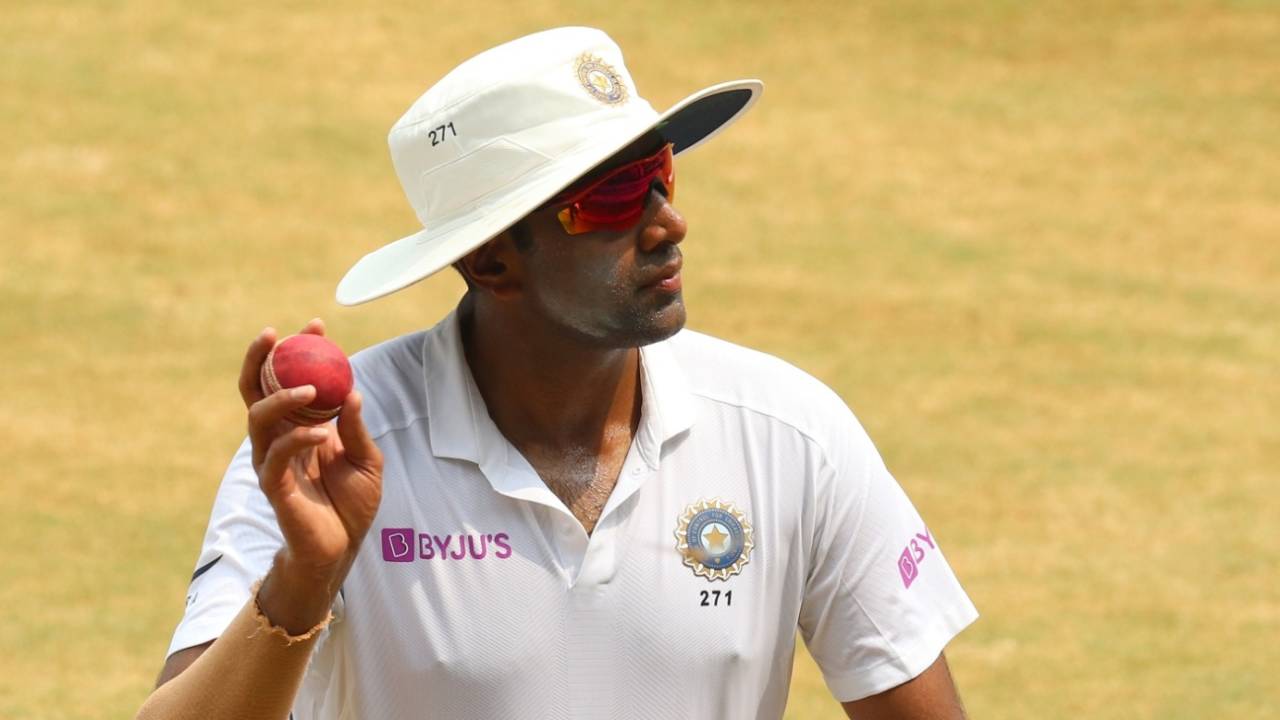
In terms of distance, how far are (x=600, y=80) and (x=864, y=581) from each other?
97cm

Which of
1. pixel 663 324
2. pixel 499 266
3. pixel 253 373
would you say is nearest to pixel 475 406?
pixel 499 266

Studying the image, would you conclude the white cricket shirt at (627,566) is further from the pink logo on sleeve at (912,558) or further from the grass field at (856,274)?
the grass field at (856,274)

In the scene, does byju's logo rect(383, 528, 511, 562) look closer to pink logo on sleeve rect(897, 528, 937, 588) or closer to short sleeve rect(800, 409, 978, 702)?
short sleeve rect(800, 409, 978, 702)

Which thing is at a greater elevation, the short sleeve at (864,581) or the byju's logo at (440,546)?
the byju's logo at (440,546)

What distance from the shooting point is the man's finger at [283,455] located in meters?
3.27

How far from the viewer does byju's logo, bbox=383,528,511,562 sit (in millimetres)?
3748

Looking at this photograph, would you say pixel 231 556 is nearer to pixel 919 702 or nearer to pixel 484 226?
pixel 484 226

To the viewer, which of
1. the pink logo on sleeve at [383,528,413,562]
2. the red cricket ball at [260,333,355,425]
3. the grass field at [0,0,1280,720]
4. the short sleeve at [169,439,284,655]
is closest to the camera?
the red cricket ball at [260,333,355,425]

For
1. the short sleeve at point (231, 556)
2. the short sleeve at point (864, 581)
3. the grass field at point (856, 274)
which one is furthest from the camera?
the grass field at point (856, 274)

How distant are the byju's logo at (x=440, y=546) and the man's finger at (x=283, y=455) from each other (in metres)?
0.44

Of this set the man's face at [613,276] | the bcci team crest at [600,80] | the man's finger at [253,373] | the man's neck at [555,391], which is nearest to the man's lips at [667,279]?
the man's face at [613,276]

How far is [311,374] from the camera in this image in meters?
3.34

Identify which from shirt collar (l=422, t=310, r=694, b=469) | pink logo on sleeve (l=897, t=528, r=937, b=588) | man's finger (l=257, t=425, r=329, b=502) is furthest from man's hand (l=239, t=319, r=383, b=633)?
pink logo on sleeve (l=897, t=528, r=937, b=588)

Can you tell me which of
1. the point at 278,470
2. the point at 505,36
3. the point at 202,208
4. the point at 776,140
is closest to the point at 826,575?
the point at 278,470
